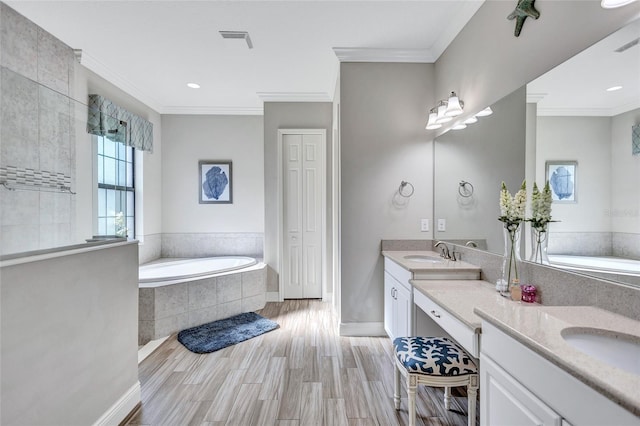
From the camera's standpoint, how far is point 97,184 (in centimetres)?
310

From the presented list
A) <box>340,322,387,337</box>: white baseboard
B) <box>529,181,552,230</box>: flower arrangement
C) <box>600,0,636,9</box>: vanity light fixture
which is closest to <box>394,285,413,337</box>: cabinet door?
<box>340,322,387,337</box>: white baseboard

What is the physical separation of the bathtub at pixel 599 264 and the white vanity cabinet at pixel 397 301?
89cm

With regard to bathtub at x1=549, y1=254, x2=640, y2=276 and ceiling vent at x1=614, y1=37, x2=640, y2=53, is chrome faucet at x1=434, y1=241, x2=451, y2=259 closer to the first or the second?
bathtub at x1=549, y1=254, x2=640, y2=276

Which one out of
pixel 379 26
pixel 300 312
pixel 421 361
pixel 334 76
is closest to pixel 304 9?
pixel 379 26

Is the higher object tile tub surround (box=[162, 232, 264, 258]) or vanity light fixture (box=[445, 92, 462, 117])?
vanity light fixture (box=[445, 92, 462, 117])

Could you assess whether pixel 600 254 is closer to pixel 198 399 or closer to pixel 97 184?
pixel 198 399

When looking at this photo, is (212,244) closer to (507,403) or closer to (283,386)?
(283,386)

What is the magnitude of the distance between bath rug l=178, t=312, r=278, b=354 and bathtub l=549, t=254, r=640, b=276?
2.53m

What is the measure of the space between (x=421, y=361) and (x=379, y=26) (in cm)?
254

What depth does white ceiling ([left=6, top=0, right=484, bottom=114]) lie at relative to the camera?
2189 mm

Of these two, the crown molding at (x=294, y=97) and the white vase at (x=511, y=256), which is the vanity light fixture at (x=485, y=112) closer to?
the white vase at (x=511, y=256)

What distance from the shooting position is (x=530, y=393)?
887 mm

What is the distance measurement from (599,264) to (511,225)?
16.5 inches

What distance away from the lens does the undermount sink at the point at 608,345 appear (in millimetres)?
922
